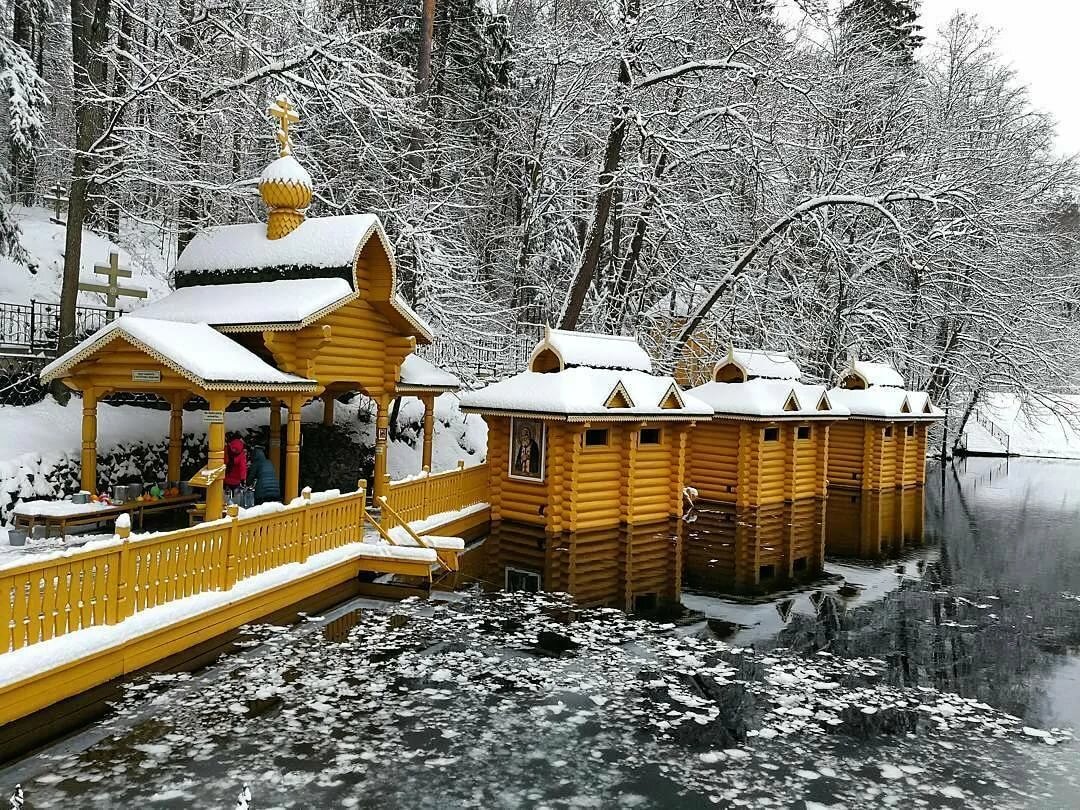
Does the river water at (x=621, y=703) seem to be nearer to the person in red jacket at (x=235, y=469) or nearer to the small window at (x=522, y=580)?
the small window at (x=522, y=580)

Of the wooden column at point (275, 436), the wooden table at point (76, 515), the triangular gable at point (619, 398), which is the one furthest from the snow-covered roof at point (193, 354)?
the triangular gable at point (619, 398)

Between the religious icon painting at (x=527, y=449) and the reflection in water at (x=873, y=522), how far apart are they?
22.6ft

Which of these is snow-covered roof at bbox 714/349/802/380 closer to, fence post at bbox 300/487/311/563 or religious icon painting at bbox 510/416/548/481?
religious icon painting at bbox 510/416/548/481

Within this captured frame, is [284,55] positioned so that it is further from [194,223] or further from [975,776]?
[975,776]

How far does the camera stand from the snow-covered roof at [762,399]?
68.5 feet

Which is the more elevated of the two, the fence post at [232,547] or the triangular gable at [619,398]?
the triangular gable at [619,398]

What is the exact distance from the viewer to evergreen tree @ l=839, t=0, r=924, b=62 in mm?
28812

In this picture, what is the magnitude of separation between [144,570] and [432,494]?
7606 millimetres

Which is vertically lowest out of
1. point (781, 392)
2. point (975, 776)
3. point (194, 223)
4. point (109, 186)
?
point (975, 776)

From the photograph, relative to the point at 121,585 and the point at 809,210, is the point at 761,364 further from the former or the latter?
the point at 121,585

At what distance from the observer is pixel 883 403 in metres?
26.8

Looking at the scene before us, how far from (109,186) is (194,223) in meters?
4.14

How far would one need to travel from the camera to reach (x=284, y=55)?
1709cm

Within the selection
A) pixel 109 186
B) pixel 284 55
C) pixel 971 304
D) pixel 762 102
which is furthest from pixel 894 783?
pixel 971 304
